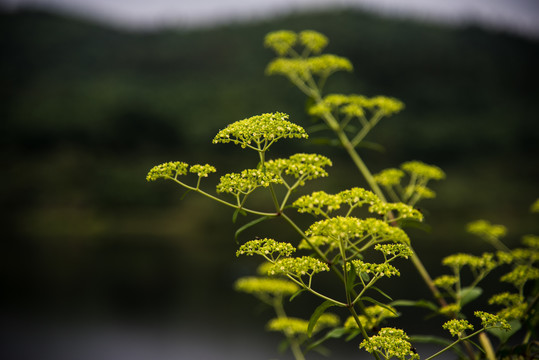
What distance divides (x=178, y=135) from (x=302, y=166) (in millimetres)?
66468

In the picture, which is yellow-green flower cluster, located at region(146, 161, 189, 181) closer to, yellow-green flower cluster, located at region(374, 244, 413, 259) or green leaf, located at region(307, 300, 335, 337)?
green leaf, located at region(307, 300, 335, 337)

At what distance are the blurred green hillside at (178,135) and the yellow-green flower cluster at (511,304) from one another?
1133mm

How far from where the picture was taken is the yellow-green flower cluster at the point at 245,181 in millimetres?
1457

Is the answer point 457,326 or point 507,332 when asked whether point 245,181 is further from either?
point 507,332

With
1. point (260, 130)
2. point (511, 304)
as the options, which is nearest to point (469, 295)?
point (511, 304)

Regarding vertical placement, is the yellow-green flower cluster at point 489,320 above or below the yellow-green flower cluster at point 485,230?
below

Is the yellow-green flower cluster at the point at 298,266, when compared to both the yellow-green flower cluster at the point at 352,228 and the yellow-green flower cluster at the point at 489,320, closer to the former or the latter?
the yellow-green flower cluster at the point at 352,228

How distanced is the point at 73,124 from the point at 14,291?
5050 centimetres

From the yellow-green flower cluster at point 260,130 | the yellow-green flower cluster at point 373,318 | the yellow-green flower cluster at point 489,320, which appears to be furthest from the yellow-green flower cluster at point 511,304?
the yellow-green flower cluster at point 260,130

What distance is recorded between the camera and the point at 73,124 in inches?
2574

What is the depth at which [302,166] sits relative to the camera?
1501mm

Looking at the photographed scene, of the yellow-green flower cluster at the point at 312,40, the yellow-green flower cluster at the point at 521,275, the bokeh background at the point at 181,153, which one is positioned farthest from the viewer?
the bokeh background at the point at 181,153

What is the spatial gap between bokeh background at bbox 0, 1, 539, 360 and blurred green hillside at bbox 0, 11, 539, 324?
0.29 metres

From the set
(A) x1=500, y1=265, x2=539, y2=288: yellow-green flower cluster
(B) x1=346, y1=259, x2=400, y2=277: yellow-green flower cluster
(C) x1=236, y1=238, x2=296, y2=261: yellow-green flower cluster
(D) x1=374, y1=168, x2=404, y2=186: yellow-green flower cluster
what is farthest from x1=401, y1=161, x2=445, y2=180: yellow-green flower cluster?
(C) x1=236, y1=238, x2=296, y2=261: yellow-green flower cluster
